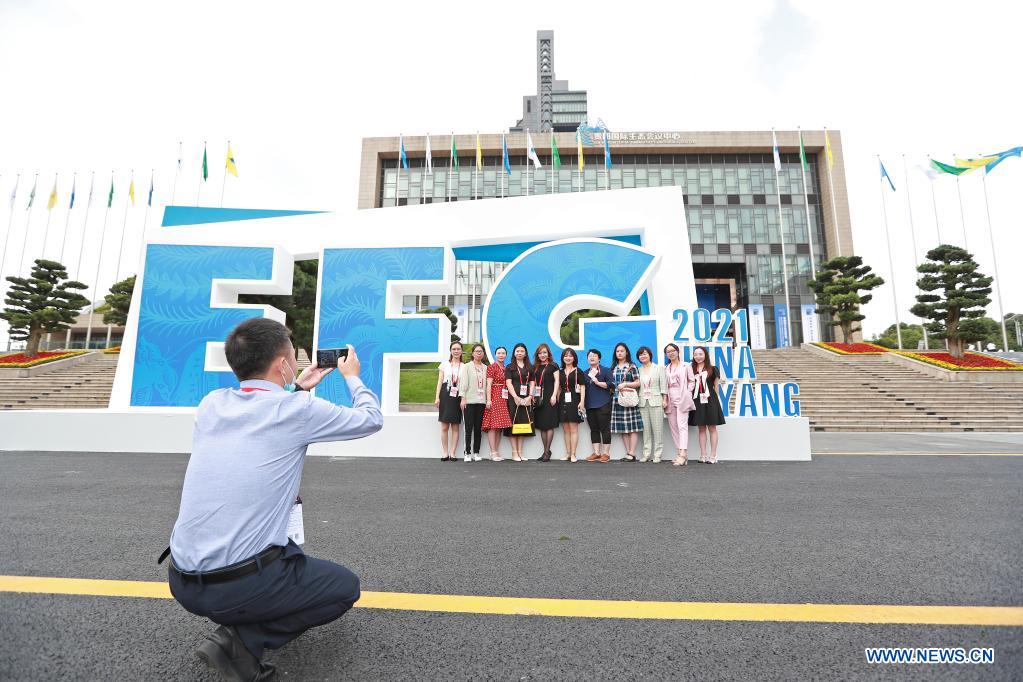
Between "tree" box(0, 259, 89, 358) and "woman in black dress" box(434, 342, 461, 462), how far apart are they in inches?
1141

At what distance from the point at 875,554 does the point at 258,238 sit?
10.7 m

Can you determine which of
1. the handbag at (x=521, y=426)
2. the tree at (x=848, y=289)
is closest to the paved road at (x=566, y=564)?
the handbag at (x=521, y=426)

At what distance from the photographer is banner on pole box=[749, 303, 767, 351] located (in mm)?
38094

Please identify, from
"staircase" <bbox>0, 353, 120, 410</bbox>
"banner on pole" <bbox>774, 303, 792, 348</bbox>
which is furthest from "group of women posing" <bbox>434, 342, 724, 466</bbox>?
"banner on pole" <bbox>774, 303, 792, 348</bbox>

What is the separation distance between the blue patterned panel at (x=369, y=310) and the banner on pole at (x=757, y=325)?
35005 millimetres

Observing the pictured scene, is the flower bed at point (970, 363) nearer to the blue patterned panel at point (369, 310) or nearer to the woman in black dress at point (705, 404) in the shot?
the woman in black dress at point (705, 404)

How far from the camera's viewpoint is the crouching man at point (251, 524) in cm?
160

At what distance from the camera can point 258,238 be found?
10117mm

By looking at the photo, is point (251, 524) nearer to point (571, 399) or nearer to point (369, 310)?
point (571, 399)

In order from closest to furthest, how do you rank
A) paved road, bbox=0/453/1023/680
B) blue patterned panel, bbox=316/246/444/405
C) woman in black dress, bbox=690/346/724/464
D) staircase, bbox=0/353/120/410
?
paved road, bbox=0/453/1023/680 < woman in black dress, bbox=690/346/724/464 < blue patterned panel, bbox=316/246/444/405 < staircase, bbox=0/353/120/410

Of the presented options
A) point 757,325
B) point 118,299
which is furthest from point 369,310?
point 757,325

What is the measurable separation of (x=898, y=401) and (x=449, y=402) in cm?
1498

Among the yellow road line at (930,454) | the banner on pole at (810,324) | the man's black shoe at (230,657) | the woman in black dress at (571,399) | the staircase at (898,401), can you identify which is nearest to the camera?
the man's black shoe at (230,657)

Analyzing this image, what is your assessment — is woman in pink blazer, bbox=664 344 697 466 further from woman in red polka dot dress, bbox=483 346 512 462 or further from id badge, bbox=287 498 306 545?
id badge, bbox=287 498 306 545
